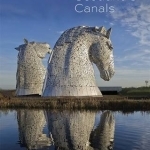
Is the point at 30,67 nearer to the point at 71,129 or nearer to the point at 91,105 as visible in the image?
the point at 91,105

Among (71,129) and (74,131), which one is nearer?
(74,131)

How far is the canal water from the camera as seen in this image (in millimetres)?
10953

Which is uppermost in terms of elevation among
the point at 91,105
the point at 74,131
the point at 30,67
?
the point at 30,67

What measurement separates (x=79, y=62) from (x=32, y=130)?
14178mm

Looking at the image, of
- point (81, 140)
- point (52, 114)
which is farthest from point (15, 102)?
point (81, 140)

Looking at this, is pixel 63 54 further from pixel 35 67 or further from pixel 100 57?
pixel 35 67

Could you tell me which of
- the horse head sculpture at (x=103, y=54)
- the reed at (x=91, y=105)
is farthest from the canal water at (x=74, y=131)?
the horse head sculpture at (x=103, y=54)

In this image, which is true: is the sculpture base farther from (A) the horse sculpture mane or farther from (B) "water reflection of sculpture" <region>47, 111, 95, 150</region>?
(B) "water reflection of sculpture" <region>47, 111, 95, 150</region>

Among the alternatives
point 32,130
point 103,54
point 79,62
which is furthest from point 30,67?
point 32,130

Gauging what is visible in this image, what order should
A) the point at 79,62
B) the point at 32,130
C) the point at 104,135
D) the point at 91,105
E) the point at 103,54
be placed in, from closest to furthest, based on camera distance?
the point at 104,135 → the point at 32,130 → the point at 91,105 → the point at 79,62 → the point at 103,54

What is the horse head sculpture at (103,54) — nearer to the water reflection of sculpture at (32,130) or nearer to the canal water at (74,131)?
the canal water at (74,131)

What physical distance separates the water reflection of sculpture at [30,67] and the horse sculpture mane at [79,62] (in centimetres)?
785

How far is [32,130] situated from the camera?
13.8m

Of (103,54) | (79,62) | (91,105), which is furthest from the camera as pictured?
(103,54)
